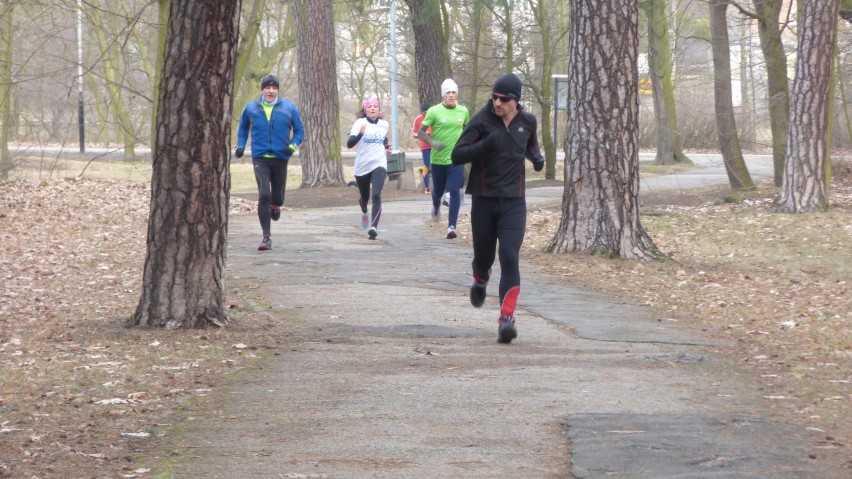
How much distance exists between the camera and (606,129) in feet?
42.3

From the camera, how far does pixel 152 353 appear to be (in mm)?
7777

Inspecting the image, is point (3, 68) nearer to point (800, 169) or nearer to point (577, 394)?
point (800, 169)

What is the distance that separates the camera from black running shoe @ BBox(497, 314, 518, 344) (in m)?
8.09

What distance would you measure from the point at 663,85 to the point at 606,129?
942 inches

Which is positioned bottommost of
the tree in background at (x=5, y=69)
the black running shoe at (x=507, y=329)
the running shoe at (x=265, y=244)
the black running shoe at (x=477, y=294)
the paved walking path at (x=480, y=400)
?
the paved walking path at (x=480, y=400)

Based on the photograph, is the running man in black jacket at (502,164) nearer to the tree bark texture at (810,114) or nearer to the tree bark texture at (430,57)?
the tree bark texture at (810,114)

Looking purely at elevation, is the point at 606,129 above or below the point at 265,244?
above

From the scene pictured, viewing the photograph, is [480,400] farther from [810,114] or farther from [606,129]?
[810,114]

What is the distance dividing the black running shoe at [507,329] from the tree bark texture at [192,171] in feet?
6.85

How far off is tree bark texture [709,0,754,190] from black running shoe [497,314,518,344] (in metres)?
16.0

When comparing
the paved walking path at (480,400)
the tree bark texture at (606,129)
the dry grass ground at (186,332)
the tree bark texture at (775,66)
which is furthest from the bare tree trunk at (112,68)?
the tree bark texture at (775,66)

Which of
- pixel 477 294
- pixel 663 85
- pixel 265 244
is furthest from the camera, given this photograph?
pixel 663 85

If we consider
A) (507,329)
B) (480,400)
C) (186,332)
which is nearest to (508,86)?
(507,329)

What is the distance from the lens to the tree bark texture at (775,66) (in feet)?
74.4
